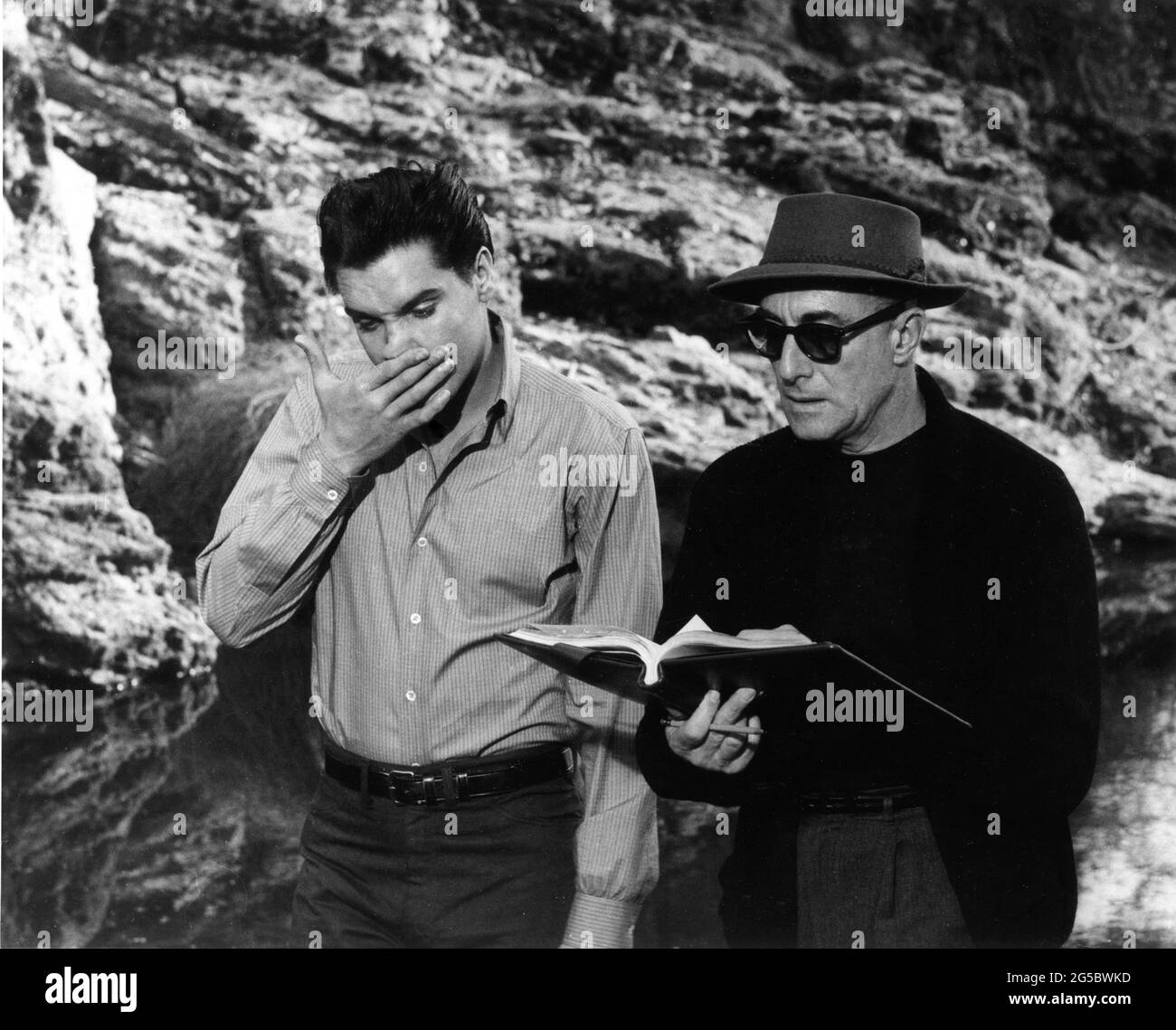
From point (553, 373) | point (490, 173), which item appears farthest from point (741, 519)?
point (490, 173)

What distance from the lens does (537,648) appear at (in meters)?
2.21

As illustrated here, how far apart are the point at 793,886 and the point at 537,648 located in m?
0.67

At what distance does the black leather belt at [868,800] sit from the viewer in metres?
2.42

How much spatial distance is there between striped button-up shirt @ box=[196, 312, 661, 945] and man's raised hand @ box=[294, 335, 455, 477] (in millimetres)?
36

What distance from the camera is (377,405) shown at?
2.35 metres

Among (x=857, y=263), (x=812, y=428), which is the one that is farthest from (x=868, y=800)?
(x=857, y=263)

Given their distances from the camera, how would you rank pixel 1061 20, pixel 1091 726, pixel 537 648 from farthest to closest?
pixel 1061 20 → pixel 1091 726 → pixel 537 648

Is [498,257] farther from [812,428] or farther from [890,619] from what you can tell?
[890,619]

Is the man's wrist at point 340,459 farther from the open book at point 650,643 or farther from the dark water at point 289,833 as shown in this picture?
the dark water at point 289,833

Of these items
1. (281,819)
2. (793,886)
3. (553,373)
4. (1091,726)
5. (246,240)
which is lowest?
(281,819)

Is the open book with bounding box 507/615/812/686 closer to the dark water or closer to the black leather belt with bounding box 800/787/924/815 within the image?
the black leather belt with bounding box 800/787/924/815

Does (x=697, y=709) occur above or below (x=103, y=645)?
above

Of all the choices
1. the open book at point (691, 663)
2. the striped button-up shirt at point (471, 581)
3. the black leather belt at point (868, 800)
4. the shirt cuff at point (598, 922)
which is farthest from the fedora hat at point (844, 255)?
the shirt cuff at point (598, 922)

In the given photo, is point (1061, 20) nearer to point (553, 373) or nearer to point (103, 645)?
point (553, 373)
